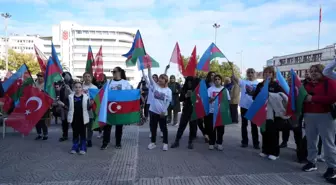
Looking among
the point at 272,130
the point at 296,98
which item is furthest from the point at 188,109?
the point at 296,98

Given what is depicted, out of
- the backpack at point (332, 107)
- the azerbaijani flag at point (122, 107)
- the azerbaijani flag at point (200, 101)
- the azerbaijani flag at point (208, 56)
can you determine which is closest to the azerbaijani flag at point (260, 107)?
the azerbaijani flag at point (200, 101)

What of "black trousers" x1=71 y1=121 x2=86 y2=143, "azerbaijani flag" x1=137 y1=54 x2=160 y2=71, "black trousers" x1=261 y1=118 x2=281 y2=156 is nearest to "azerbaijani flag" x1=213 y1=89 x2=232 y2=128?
"black trousers" x1=261 y1=118 x2=281 y2=156

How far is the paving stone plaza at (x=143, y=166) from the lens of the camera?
4797 millimetres

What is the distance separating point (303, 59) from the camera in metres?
71.9

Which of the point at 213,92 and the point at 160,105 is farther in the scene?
the point at 213,92

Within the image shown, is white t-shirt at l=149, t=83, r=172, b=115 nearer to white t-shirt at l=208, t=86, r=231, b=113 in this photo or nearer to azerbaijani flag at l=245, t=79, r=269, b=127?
white t-shirt at l=208, t=86, r=231, b=113

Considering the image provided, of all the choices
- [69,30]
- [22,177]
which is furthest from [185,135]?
[69,30]

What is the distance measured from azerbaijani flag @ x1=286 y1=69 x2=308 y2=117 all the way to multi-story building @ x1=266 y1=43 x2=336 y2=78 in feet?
175

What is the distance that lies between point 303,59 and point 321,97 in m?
74.6

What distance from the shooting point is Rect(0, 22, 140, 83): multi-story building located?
4097 inches

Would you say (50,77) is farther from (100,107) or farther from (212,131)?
(212,131)

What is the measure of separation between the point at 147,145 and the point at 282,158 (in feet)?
10.9

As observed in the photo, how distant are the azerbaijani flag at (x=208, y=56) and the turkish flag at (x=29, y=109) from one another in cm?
410

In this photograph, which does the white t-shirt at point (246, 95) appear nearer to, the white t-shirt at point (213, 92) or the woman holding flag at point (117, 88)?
the white t-shirt at point (213, 92)
